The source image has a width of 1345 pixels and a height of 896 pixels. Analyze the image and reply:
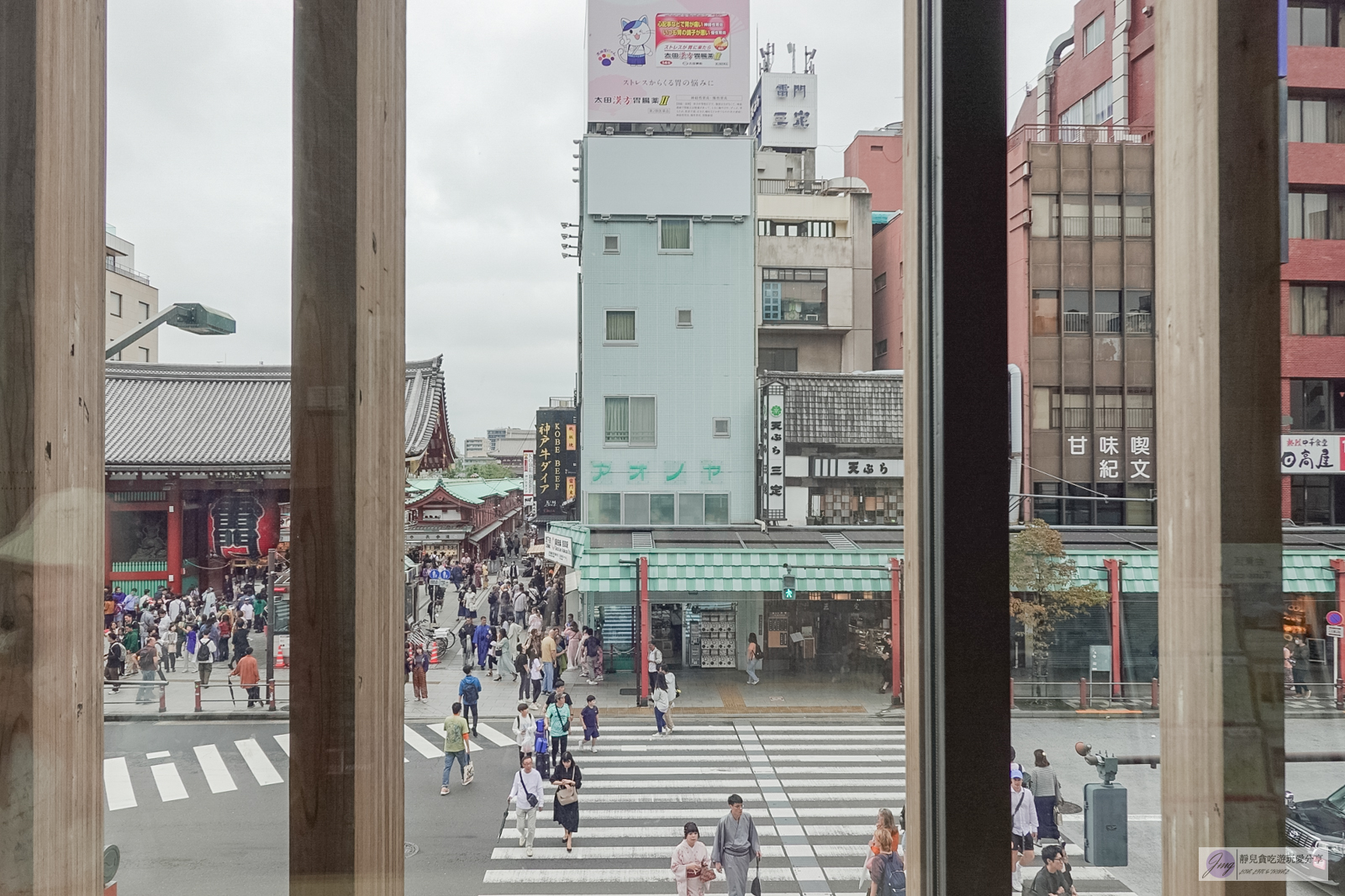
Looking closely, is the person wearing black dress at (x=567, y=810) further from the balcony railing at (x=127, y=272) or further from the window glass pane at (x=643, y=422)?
the balcony railing at (x=127, y=272)

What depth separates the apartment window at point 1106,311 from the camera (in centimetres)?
181

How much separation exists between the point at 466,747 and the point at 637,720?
280 cm

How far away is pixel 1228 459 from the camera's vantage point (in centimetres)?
59

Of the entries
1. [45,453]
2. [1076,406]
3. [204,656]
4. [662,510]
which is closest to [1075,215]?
[1076,406]

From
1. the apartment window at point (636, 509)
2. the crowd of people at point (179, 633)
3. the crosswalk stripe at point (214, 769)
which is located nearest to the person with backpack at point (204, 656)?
the crowd of people at point (179, 633)

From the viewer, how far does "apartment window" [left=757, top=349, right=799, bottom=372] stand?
11.1 metres

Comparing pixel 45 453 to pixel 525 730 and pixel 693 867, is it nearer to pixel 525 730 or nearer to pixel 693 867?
pixel 693 867

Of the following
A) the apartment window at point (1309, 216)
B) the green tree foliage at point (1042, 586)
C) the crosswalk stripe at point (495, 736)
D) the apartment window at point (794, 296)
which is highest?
the apartment window at point (794, 296)

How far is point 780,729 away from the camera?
22.8 feet

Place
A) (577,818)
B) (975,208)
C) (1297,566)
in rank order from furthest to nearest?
(577,818) < (1297,566) < (975,208)

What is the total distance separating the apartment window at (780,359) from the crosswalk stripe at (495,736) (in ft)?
21.5

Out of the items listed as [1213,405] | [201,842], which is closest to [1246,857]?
[1213,405]

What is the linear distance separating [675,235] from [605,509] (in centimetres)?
386

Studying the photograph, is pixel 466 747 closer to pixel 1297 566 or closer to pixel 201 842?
pixel 201 842
